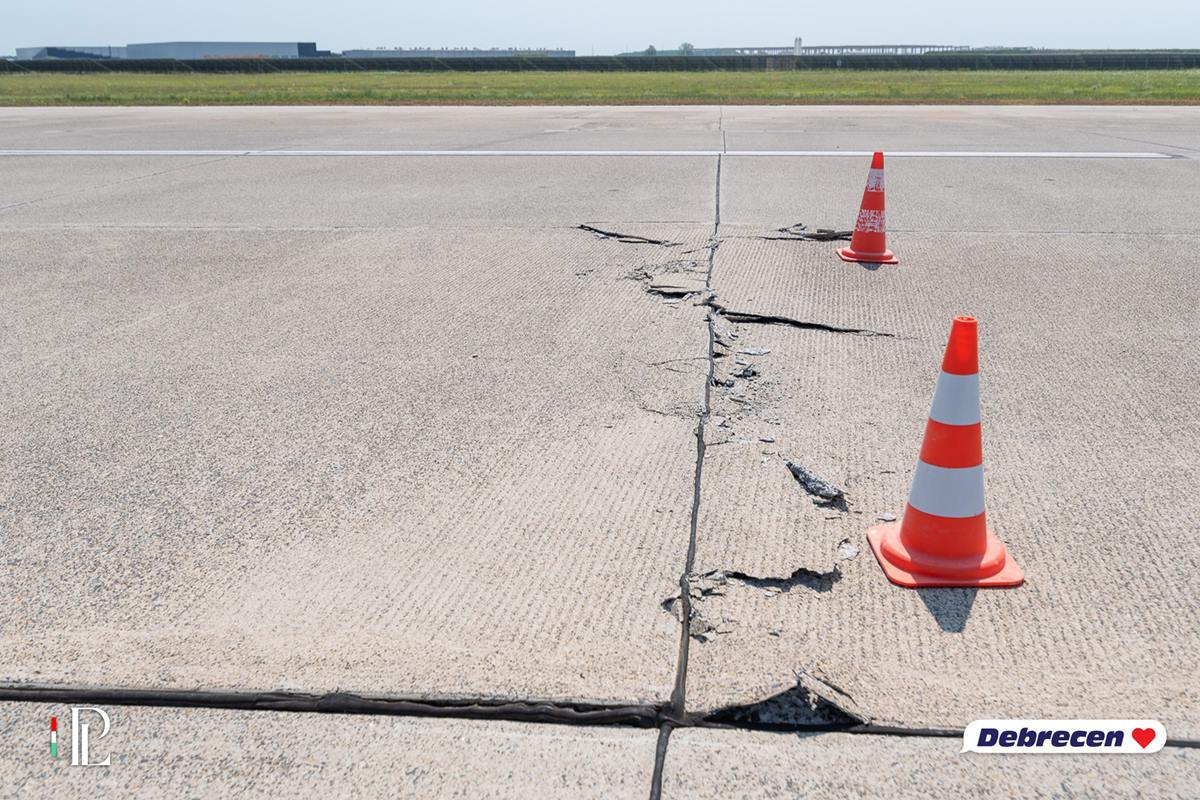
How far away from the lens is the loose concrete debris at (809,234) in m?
7.26

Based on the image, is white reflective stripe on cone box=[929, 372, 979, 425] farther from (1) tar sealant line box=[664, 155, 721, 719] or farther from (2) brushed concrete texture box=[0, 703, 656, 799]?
(2) brushed concrete texture box=[0, 703, 656, 799]

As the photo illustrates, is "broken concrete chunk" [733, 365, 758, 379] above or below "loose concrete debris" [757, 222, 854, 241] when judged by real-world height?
below

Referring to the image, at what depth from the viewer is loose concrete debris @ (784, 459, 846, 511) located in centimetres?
321

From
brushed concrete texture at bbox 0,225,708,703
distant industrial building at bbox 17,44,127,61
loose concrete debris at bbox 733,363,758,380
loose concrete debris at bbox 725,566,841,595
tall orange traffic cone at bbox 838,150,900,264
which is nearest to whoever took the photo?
brushed concrete texture at bbox 0,225,708,703

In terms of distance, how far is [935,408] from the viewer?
2869mm

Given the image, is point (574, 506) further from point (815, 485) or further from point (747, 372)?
point (747, 372)

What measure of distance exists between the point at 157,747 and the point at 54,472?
177 cm

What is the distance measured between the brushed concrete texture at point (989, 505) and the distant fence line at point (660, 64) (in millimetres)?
38479

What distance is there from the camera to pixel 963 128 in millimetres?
15148

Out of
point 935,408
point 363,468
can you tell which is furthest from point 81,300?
point 935,408

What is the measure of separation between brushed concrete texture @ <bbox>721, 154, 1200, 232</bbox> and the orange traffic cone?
4.17 metres

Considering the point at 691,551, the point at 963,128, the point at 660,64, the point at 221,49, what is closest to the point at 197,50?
the point at 221,49

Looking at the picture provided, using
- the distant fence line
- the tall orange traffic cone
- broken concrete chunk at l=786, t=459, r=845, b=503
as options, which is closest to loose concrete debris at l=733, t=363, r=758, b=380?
broken concrete chunk at l=786, t=459, r=845, b=503

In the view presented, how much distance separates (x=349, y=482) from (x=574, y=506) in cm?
82
